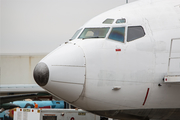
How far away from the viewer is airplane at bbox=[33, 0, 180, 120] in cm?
783

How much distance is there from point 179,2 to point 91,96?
3972 millimetres

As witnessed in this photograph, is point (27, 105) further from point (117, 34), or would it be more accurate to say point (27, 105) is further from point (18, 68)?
point (117, 34)

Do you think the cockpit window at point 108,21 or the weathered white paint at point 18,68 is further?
the weathered white paint at point 18,68

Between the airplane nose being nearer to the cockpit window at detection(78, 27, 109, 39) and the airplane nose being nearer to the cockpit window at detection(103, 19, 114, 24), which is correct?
the cockpit window at detection(78, 27, 109, 39)

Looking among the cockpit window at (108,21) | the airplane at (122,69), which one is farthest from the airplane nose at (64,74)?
the cockpit window at (108,21)

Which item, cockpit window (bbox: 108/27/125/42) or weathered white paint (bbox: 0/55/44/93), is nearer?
cockpit window (bbox: 108/27/125/42)

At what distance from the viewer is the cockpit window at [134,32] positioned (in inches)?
328

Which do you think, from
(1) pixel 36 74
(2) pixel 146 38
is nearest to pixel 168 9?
(2) pixel 146 38

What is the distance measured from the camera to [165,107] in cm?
835

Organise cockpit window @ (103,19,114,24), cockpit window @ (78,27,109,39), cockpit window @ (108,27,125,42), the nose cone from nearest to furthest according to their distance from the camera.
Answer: the nose cone, cockpit window @ (108,27,125,42), cockpit window @ (78,27,109,39), cockpit window @ (103,19,114,24)

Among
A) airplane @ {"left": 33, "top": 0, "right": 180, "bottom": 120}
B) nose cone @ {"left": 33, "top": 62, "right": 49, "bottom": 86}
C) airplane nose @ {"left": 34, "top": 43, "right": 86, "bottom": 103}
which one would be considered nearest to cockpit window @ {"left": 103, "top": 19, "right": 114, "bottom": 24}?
airplane @ {"left": 33, "top": 0, "right": 180, "bottom": 120}

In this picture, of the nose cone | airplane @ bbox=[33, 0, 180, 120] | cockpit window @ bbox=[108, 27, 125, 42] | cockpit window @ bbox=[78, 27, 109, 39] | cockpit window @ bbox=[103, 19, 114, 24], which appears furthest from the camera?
cockpit window @ bbox=[103, 19, 114, 24]

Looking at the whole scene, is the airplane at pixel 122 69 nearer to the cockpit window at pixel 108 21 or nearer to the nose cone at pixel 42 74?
the nose cone at pixel 42 74

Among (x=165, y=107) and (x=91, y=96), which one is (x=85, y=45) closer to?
(x=91, y=96)
